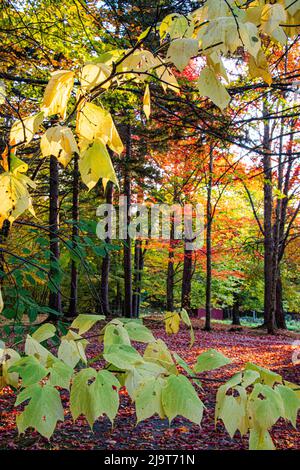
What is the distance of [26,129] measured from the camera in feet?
3.49

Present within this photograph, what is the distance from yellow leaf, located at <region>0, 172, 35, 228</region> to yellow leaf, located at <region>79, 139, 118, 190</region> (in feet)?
0.65

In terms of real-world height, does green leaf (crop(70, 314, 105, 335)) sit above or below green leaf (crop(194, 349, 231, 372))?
above

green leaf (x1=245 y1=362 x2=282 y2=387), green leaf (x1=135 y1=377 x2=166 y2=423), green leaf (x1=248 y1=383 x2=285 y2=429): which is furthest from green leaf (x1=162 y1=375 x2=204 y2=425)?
green leaf (x1=245 y1=362 x2=282 y2=387)

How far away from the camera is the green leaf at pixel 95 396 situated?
70 centimetres

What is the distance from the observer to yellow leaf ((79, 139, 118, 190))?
35.1 inches

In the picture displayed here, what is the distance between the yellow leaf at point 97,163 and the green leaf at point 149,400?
44 centimetres

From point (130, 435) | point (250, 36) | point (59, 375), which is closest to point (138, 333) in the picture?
point (59, 375)

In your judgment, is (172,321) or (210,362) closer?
(210,362)

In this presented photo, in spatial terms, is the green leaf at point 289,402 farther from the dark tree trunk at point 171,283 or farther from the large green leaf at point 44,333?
the dark tree trunk at point 171,283

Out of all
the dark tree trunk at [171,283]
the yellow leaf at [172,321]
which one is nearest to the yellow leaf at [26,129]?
the yellow leaf at [172,321]

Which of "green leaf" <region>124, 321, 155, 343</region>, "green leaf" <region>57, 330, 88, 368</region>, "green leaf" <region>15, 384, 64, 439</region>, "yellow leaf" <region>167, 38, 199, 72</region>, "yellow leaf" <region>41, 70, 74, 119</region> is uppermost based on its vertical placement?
"yellow leaf" <region>167, 38, 199, 72</region>

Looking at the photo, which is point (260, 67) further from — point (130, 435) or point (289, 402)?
point (130, 435)

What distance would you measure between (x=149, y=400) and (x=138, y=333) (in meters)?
0.30

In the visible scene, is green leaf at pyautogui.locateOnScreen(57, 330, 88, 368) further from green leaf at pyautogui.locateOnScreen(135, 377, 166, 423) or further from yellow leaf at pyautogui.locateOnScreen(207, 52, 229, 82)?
yellow leaf at pyautogui.locateOnScreen(207, 52, 229, 82)
